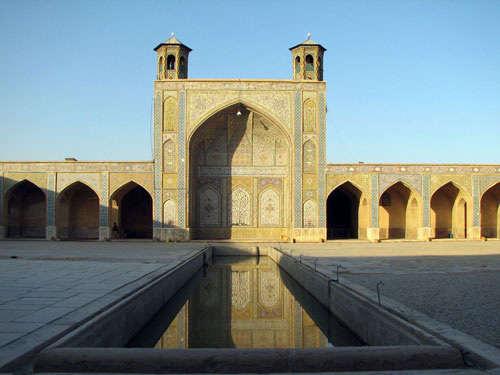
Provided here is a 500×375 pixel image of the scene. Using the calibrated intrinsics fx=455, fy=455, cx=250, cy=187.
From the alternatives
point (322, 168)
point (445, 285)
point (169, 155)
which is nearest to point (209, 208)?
point (169, 155)

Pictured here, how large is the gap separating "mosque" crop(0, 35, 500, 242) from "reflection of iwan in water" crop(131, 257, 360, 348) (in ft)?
22.5

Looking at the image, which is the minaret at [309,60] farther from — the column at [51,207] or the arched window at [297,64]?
the column at [51,207]

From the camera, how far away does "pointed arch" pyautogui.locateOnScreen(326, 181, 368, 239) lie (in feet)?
55.0

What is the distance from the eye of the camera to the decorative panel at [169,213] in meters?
15.2

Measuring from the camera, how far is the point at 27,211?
17.2 m

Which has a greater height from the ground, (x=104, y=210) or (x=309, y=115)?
(x=309, y=115)

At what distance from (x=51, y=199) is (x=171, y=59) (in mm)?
6417

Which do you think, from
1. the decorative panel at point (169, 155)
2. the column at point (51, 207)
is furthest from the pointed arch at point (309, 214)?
the column at point (51, 207)

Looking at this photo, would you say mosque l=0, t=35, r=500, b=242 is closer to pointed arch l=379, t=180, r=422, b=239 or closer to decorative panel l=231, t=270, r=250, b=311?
pointed arch l=379, t=180, r=422, b=239

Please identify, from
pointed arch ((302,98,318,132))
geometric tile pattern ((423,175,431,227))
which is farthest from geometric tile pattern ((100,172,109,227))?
geometric tile pattern ((423,175,431,227))

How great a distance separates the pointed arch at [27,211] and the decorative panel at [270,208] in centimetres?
811

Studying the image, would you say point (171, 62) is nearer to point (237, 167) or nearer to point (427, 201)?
point (237, 167)

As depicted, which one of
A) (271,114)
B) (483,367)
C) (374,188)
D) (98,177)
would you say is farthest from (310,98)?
(483,367)

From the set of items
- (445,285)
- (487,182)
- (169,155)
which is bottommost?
(445,285)
